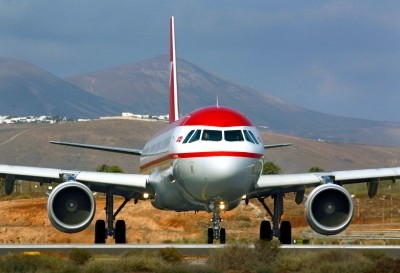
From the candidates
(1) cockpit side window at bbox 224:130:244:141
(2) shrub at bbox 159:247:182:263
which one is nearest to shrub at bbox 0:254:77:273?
(2) shrub at bbox 159:247:182:263

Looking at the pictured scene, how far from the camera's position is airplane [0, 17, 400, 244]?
1565 inches

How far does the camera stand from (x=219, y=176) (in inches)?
1553

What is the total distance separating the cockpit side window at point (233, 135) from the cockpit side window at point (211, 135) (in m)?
0.22

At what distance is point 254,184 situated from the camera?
41.3 meters

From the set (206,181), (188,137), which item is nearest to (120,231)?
(188,137)

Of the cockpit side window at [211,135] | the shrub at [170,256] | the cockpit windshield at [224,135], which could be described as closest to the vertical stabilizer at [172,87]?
the cockpit windshield at [224,135]

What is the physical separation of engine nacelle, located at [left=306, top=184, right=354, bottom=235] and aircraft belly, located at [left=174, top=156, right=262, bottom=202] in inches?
123

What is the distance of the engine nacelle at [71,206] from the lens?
42906 millimetres

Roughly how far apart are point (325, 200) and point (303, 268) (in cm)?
729

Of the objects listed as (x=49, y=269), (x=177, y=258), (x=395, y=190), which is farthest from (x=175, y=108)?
(x=395, y=190)

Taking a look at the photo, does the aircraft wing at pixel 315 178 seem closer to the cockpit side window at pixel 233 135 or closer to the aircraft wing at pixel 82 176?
the cockpit side window at pixel 233 135

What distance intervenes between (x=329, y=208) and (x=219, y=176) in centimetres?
553

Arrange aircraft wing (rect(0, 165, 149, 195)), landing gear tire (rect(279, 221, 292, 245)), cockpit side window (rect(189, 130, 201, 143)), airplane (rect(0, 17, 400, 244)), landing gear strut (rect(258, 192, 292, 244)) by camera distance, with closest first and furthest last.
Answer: airplane (rect(0, 17, 400, 244)) → cockpit side window (rect(189, 130, 201, 143)) → aircraft wing (rect(0, 165, 149, 195)) → landing gear strut (rect(258, 192, 292, 244)) → landing gear tire (rect(279, 221, 292, 245))

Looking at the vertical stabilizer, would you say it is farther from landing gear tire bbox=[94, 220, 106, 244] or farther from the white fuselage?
the white fuselage
